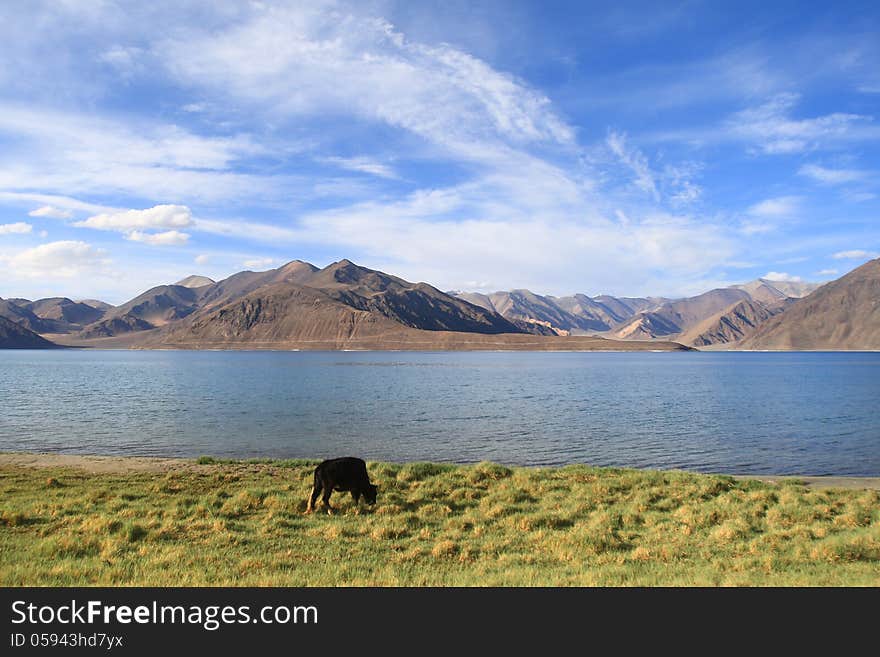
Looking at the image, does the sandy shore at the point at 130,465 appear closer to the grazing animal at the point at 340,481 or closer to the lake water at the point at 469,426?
the lake water at the point at 469,426

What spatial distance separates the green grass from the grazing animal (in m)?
0.54

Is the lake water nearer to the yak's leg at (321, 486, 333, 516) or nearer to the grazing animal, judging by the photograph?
the grazing animal

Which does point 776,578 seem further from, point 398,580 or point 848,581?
point 398,580

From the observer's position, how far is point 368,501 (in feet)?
65.1

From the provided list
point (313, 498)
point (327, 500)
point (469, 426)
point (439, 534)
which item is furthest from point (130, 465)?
point (469, 426)

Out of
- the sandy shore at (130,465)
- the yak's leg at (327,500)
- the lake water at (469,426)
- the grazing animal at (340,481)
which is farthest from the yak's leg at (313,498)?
→ the lake water at (469,426)

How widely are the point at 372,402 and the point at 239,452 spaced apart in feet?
126

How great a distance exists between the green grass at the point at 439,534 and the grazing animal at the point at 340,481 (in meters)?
0.54

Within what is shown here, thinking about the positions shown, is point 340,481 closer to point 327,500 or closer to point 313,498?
point 327,500

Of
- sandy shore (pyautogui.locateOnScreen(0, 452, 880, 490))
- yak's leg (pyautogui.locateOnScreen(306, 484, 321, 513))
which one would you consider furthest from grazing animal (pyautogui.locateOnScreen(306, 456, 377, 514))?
sandy shore (pyautogui.locateOnScreen(0, 452, 880, 490))

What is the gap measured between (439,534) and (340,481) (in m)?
4.63

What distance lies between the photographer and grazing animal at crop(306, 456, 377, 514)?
1909 cm
